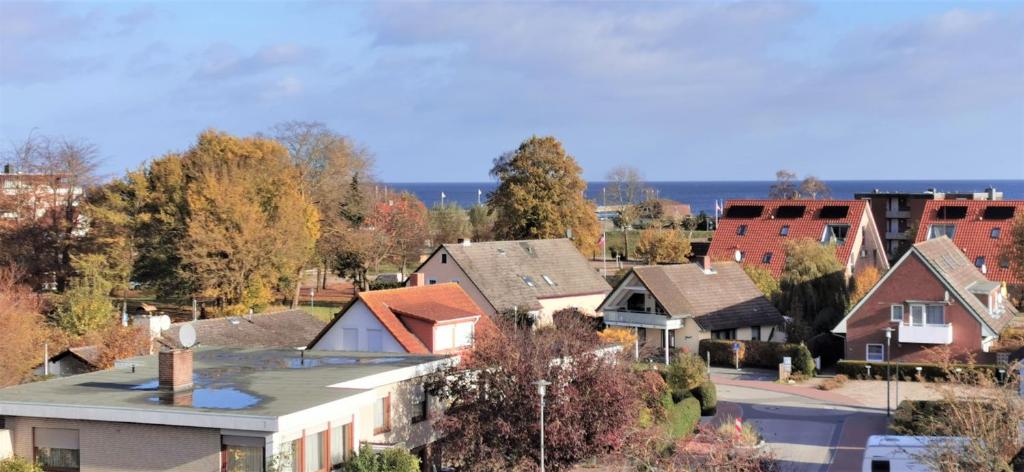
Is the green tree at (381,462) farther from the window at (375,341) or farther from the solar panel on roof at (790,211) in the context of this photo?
the solar panel on roof at (790,211)

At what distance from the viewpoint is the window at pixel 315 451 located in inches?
938

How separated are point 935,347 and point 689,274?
13.1 metres

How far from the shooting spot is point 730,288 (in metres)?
56.9

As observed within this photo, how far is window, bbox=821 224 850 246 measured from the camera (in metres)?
73.1

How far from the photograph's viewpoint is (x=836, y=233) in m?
74.2

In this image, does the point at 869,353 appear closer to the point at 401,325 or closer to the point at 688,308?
the point at 688,308

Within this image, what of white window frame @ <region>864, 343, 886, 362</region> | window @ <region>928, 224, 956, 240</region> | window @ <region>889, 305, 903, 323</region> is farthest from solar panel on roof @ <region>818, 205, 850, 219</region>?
window @ <region>889, 305, 903, 323</region>

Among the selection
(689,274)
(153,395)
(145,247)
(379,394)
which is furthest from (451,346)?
(145,247)

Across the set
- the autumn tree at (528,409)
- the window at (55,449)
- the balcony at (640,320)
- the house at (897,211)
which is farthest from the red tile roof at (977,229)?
the window at (55,449)

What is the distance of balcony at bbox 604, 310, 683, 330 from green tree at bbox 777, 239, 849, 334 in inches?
337

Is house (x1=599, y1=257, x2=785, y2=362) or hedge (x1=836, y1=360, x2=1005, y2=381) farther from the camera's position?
house (x1=599, y1=257, x2=785, y2=362)

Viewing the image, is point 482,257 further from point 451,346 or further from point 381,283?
point 451,346

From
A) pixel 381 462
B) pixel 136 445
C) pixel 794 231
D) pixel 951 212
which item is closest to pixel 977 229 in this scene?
pixel 951 212

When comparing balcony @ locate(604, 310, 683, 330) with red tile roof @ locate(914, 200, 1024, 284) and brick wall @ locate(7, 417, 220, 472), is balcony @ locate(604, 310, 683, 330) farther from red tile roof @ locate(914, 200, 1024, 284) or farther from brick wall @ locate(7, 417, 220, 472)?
brick wall @ locate(7, 417, 220, 472)
